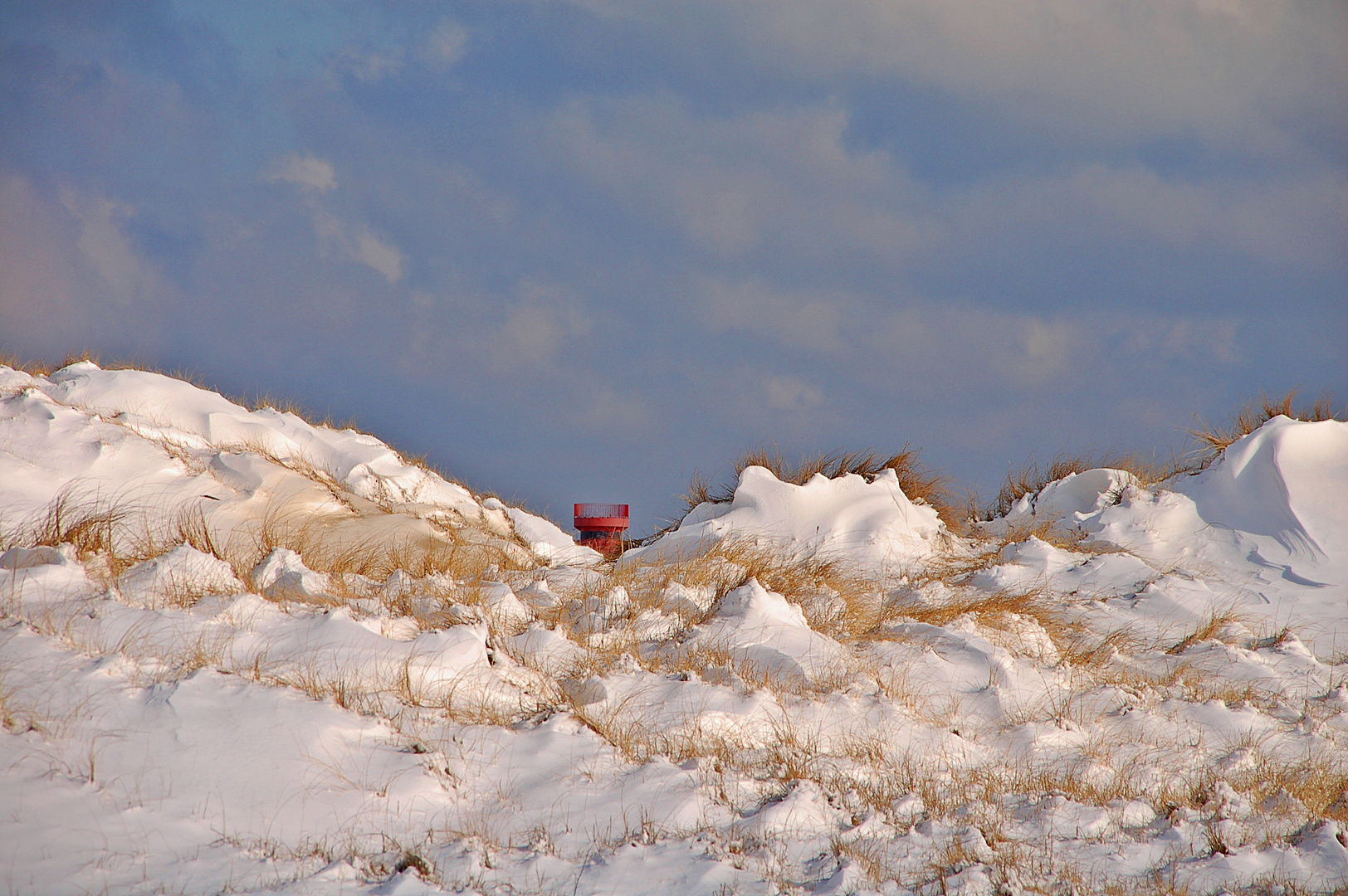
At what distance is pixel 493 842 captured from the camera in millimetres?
3650

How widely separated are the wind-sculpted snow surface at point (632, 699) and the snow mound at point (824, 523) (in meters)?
0.15

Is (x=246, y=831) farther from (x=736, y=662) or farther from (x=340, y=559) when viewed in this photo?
(x=340, y=559)

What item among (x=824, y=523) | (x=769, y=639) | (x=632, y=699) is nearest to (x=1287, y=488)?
(x=824, y=523)

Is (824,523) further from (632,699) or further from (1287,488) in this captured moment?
(632,699)

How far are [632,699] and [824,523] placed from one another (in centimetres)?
533

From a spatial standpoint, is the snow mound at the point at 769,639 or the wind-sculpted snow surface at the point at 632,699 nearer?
the wind-sculpted snow surface at the point at 632,699

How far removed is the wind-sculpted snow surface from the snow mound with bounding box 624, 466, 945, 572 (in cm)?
15

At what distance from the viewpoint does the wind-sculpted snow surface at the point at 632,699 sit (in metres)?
3.55

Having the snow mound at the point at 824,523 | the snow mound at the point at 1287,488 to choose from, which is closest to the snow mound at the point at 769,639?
the snow mound at the point at 824,523

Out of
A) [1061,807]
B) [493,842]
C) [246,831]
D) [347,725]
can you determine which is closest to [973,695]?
[1061,807]

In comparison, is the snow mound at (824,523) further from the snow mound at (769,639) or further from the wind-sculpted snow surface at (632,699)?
the snow mound at (769,639)

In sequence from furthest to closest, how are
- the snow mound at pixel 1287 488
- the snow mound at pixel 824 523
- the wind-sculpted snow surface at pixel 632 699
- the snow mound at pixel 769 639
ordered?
the snow mound at pixel 824 523 < the snow mound at pixel 1287 488 < the snow mound at pixel 769 639 < the wind-sculpted snow surface at pixel 632 699

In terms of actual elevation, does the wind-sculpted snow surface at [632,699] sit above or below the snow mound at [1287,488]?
below

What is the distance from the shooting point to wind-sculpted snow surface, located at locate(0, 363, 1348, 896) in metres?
3.55
